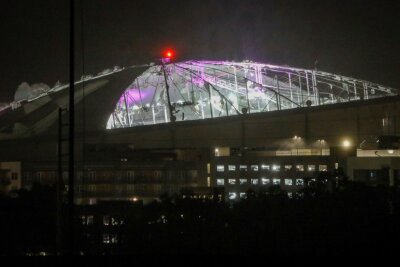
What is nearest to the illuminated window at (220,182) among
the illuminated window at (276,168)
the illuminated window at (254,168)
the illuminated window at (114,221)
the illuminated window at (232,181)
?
the illuminated window at (232,181)

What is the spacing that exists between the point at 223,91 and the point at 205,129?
3.37 meters

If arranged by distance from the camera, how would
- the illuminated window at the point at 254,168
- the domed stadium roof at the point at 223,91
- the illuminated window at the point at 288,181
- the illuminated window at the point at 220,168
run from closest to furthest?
1. the illuminated window at the point at 288,181
2. the illuminated window at the point at 254,168
3. the illuminated window at the point at 220,168
4. the domed stadium roof at the point at 223,91

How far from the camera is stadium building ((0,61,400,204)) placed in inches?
819

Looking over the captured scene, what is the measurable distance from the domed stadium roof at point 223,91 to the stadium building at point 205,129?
46 mm

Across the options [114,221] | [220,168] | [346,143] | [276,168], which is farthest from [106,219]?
[346,143]

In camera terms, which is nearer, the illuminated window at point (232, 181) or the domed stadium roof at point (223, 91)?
the illuminated window at point (232, 181)

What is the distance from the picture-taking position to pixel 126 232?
29.0 feet

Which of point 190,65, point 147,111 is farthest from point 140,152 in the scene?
point 190,65

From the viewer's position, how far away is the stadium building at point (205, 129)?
20812mm

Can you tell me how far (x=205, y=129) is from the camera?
83.8 ft

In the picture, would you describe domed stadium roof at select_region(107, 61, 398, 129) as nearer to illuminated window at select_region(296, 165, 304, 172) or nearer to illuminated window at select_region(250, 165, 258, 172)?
illuminated window at select_region(250, 165, 258, 172)

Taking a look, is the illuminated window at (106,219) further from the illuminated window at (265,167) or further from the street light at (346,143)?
the street light at (346,143)

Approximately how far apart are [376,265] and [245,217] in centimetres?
383

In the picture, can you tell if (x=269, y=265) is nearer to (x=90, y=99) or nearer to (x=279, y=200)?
(x=279, y=200)
